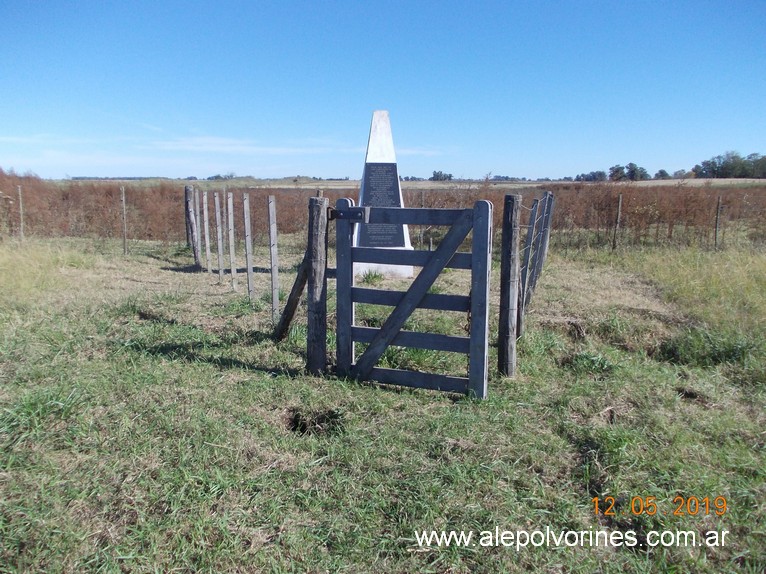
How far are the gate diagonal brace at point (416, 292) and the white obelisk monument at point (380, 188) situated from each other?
6.16 metres

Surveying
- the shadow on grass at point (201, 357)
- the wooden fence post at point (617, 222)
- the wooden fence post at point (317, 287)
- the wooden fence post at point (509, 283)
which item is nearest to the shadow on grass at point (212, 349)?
the shadow on grass at point (201, 357)

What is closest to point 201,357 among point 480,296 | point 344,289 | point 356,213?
point 344,289

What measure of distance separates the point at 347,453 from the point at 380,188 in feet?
26.9

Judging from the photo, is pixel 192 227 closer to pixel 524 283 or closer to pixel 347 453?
pixel 524 283

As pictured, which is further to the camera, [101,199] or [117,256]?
[101,199]

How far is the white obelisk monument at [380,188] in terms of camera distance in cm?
1099

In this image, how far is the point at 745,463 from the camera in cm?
349

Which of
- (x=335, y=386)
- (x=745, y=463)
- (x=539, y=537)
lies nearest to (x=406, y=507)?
(x=539, y=537)

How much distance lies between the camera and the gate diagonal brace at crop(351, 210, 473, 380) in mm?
4527

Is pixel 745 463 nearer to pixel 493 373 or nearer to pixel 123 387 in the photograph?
pixel 493 373

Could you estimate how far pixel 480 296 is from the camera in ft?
14.8

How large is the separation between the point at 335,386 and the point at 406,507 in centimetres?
Result: 180

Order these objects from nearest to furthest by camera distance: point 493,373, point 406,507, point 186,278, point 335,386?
point 406,507
point 335,386
point 493,373
point 186,278
